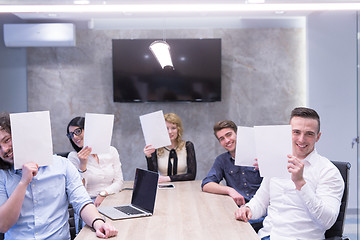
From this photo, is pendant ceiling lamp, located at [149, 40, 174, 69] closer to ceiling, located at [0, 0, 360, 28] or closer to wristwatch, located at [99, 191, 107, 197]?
wristwatch, located at [99, 191, 107, 197]

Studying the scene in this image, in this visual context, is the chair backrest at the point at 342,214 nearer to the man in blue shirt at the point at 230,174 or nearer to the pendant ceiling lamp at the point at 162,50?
the man in blue shirt at the point at 230,174

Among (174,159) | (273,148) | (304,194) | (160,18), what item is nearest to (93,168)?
(174,159)

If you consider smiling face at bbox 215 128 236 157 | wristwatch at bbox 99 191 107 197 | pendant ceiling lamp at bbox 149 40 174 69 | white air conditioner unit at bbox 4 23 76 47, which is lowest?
wristwatch at bbox 99 191 107 197

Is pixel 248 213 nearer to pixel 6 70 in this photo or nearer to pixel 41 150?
pixel 41 150

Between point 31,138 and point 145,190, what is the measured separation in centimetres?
81

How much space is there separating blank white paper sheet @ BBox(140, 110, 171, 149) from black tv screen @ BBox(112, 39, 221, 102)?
183 centimetres

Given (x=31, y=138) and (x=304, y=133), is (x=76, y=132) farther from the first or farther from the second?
(x=304, y=133)

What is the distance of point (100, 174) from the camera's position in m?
3.16

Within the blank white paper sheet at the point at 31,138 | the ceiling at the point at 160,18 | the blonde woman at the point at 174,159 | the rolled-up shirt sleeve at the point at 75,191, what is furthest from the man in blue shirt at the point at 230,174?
the ceiling at the point at 160,18

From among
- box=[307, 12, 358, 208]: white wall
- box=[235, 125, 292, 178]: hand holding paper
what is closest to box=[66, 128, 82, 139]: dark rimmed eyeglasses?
box=[235, 125, 292, 178]: hand holding paper

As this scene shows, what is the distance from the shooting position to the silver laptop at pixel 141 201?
2.28 m

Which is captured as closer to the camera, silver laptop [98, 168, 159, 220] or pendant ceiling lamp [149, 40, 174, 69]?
silver laptop [98, 168, 159, 220]

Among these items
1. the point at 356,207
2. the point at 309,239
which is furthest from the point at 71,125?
the point at 356,207

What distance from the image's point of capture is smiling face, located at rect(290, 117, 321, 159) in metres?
2.08
